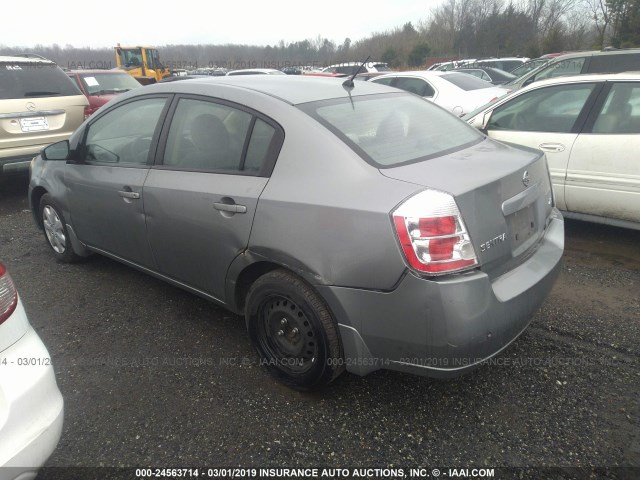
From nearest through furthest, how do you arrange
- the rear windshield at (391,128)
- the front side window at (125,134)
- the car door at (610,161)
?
the rear windshield at (391,128) → the front side window at (125,134) → the car door at (610,161)

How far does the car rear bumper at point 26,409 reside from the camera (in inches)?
61.0

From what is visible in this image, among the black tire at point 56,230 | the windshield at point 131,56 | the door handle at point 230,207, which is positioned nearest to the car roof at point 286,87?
the door handle at point 230,207

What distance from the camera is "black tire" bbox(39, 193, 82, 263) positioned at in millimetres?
4043

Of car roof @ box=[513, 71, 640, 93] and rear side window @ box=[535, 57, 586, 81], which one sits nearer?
car roof @ box=[513, 71, 640, 93]

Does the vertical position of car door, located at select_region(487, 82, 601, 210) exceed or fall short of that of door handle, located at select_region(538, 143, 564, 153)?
it exceeds it

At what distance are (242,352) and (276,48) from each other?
68092 mm

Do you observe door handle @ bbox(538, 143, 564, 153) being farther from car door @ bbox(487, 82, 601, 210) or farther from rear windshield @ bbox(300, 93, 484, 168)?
rear windshield @ bbox(300, 93, 484, 168)

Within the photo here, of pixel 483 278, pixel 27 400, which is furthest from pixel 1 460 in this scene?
pixel 483 278

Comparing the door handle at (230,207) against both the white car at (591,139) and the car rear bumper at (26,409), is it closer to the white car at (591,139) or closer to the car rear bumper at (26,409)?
the car rear bumper at (26,409)

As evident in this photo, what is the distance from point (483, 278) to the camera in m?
2.04

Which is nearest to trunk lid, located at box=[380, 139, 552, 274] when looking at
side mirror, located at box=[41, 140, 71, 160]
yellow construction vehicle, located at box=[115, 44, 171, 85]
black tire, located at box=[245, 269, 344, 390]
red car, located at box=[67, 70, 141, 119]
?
black tire, located at box=[245, 269, 344, 390]

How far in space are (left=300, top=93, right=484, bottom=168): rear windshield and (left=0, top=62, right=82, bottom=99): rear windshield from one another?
17.1ft

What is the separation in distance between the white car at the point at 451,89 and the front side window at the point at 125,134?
5.95 m

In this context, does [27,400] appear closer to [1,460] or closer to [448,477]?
[1,460]
